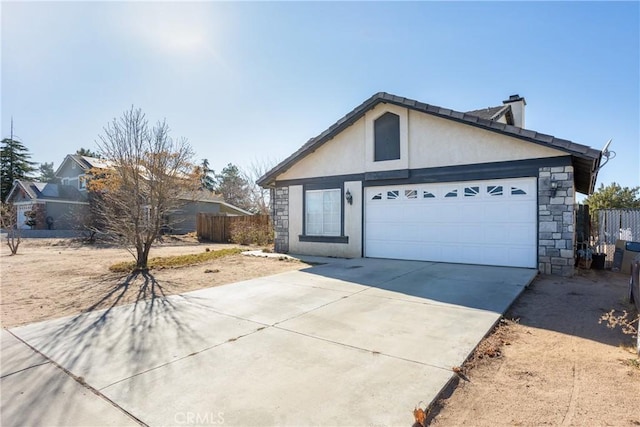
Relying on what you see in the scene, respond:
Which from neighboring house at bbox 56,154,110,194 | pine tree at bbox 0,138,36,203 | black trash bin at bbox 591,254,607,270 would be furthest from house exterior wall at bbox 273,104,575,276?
pine tree at bbox 0,138,36,203

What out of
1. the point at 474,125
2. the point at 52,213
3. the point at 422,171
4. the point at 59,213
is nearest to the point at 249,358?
the point at 422,171

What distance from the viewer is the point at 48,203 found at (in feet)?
84.5

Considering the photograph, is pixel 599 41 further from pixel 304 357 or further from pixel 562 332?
pixel 304 357

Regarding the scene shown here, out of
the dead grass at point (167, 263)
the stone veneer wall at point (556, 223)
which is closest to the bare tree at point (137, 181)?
the dead grass at point (167, 263)

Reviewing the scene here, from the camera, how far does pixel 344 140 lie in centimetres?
1123

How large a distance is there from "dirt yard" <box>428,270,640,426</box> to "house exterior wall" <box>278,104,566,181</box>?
4.76 metres

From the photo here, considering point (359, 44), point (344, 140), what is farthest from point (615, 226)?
point (359, 44)

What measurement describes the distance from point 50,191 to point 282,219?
24743 millimetres

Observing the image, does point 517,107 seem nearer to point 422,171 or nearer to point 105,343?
point 422,171

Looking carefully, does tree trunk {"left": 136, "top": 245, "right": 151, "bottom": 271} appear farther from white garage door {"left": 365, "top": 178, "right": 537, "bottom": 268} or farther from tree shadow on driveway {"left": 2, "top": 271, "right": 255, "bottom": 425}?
white garage door {"left": 365, "top": 178, "right": 537, "bottom": 268}

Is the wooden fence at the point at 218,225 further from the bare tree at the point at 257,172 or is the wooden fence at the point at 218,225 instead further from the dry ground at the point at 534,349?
the dry ground at the point at 534,349

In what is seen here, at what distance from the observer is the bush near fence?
17.3m

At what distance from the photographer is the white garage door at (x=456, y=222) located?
27.5 ft

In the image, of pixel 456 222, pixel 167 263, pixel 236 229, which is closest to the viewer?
pixel 456 222
